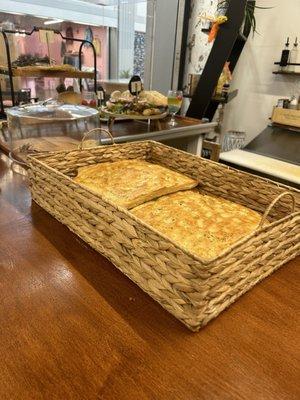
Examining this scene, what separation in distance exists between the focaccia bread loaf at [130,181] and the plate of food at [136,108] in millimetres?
826

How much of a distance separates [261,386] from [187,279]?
0.56 feet

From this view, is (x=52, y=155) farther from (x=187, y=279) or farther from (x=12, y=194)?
(x=187, y=279)

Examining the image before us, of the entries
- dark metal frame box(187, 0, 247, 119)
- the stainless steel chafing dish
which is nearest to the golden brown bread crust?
the stainless steel chafing dish

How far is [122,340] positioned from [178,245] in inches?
6.9

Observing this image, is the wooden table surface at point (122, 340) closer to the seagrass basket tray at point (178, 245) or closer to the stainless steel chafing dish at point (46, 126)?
the seagrass basket tray at point (178, 245)

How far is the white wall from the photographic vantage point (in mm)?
2443

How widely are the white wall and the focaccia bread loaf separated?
214 centimetres

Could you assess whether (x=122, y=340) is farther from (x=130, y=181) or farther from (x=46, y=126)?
(x=46, y=126)

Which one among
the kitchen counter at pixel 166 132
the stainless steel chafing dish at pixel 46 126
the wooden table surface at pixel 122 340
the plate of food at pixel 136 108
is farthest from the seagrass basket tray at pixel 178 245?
the plate of food at pixel 136 108

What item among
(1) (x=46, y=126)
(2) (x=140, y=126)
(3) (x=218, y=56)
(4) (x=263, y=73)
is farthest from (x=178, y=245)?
(4) (x=263, y=73)

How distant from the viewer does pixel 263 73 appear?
266 cm

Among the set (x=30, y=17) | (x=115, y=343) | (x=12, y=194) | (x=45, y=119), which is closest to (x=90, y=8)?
(x=30, y=17)

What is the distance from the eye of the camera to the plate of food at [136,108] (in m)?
1.68

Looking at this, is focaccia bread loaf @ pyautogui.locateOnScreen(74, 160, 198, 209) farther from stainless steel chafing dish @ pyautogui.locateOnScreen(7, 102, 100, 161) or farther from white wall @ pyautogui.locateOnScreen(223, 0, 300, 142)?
white wall @ pyautogui.locateOnScreen(223, 0, 300, 142)
